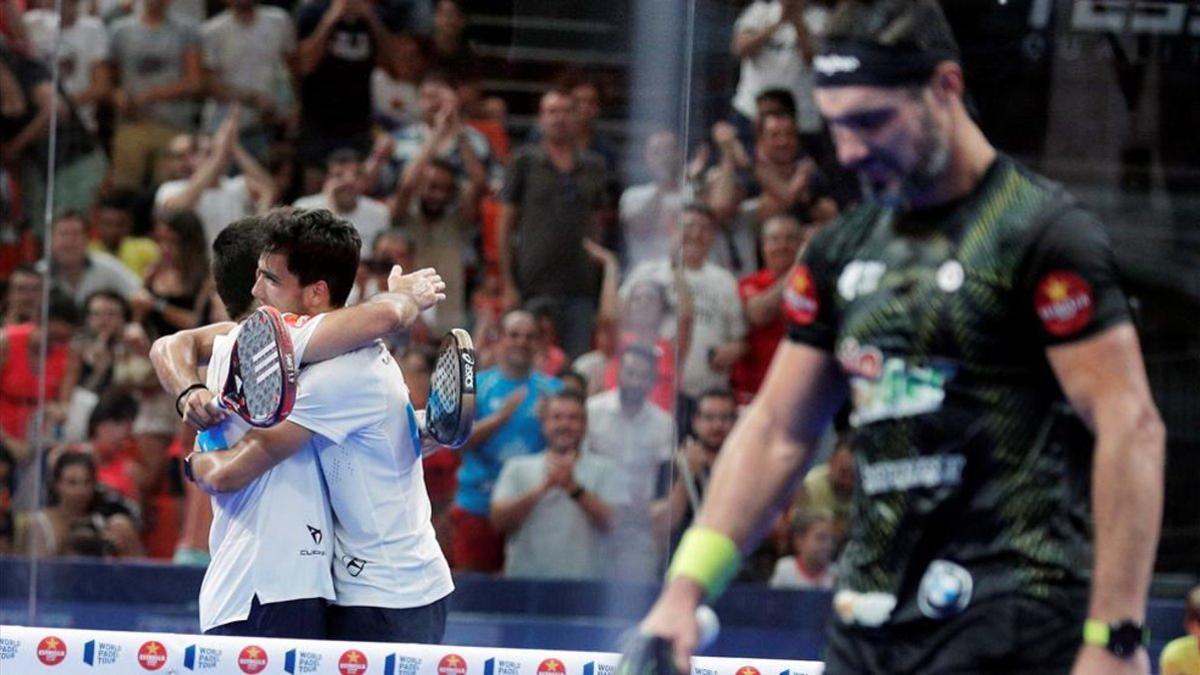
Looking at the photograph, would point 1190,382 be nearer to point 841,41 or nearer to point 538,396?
point 538,396

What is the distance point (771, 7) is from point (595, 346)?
1.26 meters

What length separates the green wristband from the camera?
9.09 ft

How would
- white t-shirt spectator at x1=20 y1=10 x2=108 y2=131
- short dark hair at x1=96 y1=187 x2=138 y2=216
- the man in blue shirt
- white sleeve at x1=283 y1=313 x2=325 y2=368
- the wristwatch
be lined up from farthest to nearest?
short dark hair at x1=96 y1=187 x2=138 y2=216, white t-shirt spectator at x1=20 y1=10 x2=108 y2=131, the man in blue shirt, white sleeve at x1=283 y1=313 x2=325 y2=368, the wristwatch

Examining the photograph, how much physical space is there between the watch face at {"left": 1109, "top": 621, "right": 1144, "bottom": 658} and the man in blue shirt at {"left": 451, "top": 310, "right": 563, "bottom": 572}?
14.2ft

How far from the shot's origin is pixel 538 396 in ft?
22.3

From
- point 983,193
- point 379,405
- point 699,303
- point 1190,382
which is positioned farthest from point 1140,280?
point 983,193

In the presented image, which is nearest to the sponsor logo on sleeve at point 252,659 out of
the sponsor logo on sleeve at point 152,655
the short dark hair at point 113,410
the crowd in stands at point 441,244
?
the sponsor logo on sleeve at point 152,655

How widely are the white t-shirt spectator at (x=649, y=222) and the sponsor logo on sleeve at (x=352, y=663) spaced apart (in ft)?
6.14

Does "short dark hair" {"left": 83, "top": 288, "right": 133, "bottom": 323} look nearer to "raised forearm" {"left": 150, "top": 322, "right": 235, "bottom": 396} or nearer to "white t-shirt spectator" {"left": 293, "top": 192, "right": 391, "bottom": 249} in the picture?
"white t-shirt spectator" {"left": 293, "top": 192, "right": 391, "bottom": 249}

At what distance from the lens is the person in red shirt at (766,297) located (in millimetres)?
6148

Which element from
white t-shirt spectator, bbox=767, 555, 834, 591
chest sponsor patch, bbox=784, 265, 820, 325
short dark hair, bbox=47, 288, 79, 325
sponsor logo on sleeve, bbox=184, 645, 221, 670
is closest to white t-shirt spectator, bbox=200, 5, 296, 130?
short dark hair, bbox=47, 288, 79, 325

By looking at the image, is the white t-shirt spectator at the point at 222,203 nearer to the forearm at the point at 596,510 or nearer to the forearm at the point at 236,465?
the forearm at the point at 596,510

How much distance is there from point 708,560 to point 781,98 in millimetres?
3590

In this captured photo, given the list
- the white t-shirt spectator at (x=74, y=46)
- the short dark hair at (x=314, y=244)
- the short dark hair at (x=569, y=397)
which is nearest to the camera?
the short dark hair at (x=314, y=244)
